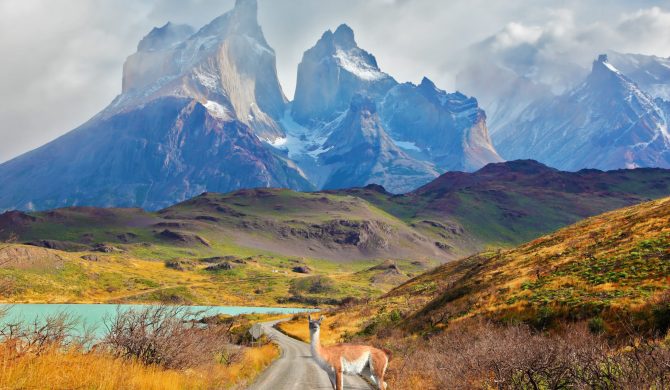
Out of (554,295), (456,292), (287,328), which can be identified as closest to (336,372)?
(554,295)

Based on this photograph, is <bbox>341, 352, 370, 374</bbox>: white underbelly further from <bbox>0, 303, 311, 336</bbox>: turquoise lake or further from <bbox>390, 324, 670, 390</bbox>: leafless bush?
<bbox>0, 303, 311, 336</bbox>: turquoise lake

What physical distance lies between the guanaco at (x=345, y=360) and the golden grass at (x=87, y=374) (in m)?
5.04

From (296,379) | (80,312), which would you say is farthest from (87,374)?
(80,312)

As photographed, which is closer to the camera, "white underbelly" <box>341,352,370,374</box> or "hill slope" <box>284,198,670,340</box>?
"white underbelly" <box>341,352,370,374</box>

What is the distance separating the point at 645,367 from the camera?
1077 cm

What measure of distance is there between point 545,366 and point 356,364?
847cm

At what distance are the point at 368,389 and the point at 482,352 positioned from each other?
5.95 m

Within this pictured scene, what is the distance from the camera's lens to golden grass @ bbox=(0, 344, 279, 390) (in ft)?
40.1

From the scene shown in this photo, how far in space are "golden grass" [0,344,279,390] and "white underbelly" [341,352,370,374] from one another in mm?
5841

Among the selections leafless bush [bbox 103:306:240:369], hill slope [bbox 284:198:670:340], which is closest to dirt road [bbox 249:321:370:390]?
leafless bush [bbox 103:306:240:369]

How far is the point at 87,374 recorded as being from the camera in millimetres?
14273

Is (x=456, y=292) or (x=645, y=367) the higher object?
(x=645, y=367)

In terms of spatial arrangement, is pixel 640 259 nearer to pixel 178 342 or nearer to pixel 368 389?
pixel 368 389

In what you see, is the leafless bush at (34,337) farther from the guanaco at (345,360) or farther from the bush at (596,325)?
the bush at (596,325)
